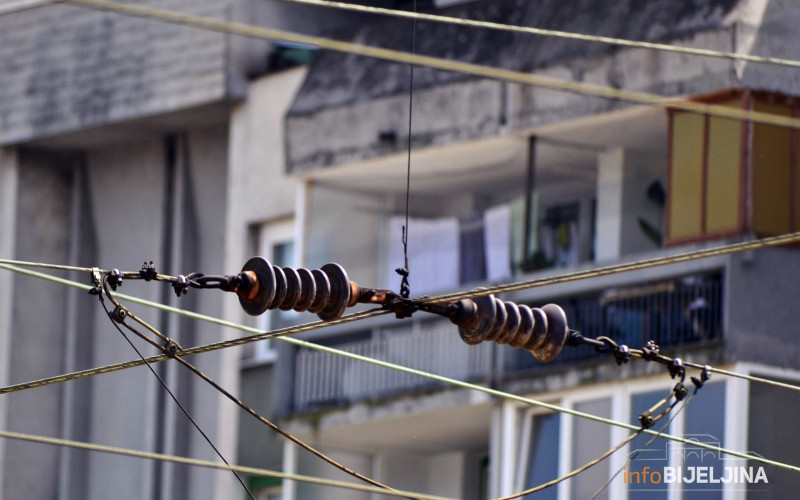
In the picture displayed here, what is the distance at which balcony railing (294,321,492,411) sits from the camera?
89.6 feet

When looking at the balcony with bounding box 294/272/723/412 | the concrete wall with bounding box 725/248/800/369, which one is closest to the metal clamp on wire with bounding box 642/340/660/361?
the concrete wall with bounding box 725/248/800/369

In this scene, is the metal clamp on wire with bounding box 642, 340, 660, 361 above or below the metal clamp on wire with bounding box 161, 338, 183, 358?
above

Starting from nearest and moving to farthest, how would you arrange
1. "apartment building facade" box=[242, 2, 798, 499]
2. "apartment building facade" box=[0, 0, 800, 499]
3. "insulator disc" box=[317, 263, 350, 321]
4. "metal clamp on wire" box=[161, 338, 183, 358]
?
"insulator disc" box=[317, 263, 350, 321] → "metal clamp on wire" box=[161, 338, 183, 358] → "apartment building facade" box=[242, 2, 798, 499] → "apartment building facade" box=[0, 0, 800, 499]

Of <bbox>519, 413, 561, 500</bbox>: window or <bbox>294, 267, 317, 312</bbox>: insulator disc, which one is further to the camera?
<bbox>519, 413, 561, 500</bbox>: window

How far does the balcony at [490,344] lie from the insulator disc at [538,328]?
1032 cm

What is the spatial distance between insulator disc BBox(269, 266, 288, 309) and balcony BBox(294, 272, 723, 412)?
12.0 meters

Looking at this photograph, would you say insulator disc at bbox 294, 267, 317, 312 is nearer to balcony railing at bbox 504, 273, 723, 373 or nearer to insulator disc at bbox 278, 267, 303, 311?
insulator disc at bbox 278, 267, 303, 311

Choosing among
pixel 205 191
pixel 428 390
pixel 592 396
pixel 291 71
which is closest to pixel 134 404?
pixel 205 191

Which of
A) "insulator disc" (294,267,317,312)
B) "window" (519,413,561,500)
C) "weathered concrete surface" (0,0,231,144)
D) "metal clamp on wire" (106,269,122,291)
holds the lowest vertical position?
"insulator disc" (294,267,317,312)

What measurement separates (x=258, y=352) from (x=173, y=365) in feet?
6.86

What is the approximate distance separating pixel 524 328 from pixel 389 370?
14118 mm

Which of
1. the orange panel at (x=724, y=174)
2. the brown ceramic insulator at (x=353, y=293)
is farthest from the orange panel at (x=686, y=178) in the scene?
the brown ceramic insulator at (x=353, y=293)

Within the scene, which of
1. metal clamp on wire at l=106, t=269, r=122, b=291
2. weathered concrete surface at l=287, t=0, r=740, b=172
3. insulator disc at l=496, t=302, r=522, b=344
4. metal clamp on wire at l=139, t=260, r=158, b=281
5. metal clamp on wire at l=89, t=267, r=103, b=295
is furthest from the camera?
weathered concrete surface at l=287, t=0, r=740, b=172

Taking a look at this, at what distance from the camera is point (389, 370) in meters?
28.0
